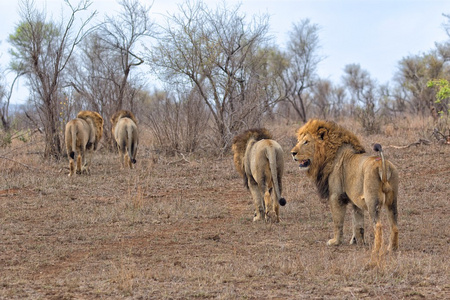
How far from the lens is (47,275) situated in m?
5.91

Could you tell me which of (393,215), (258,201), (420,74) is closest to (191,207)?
(258,201)

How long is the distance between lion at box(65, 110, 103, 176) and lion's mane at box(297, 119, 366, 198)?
24.8 feet

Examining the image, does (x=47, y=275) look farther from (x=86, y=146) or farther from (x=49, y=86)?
(x=49, y=86)

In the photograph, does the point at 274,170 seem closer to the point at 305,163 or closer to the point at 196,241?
the point at 305,163

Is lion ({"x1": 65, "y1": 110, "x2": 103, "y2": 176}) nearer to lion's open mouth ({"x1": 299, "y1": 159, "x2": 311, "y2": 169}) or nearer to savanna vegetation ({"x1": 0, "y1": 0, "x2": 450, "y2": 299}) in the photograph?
savanna vegetation ({"x1": 0, "y1": 0, "x2": 450, "y2": 299})

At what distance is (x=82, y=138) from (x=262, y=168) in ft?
21.5

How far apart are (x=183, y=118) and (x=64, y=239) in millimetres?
9417

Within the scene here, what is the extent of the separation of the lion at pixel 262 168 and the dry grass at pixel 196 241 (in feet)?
1.06

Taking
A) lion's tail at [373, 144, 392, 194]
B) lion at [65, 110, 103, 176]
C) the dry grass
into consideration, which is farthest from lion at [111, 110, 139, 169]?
lion's tail at [373, 144, 392, 194]

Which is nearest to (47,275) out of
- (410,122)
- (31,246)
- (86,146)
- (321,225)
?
(31,246)

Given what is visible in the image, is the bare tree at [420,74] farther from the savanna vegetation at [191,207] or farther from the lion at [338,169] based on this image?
the lion at [338,169]

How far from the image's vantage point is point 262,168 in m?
8.27

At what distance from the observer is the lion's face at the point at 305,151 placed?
697 cm

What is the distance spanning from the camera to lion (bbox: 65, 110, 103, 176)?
44.1ft
